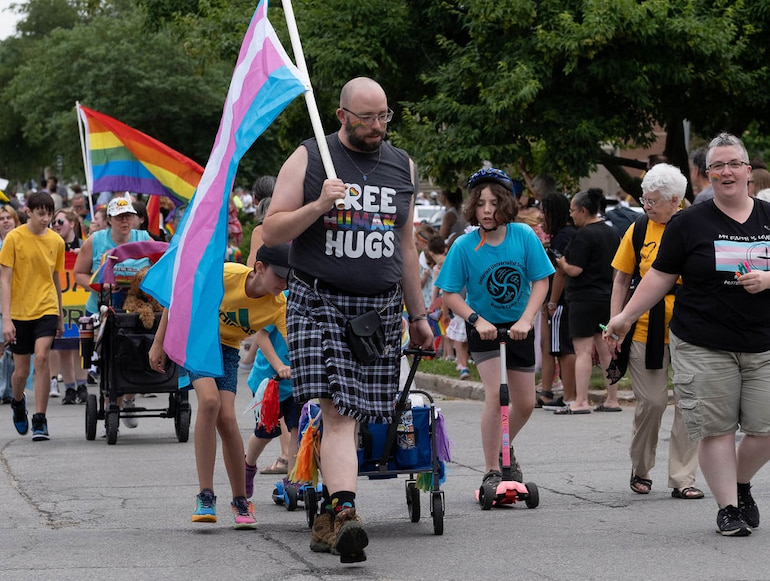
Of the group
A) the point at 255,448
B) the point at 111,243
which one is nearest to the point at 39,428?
the point at 111,243

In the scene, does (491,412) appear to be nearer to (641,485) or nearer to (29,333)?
(641,485)

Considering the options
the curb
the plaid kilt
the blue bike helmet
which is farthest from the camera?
the curb

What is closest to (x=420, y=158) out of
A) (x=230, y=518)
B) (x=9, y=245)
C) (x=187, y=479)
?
(x=9, y=245)

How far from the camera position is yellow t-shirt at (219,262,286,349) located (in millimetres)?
7410

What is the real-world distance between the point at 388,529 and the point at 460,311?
1.38m

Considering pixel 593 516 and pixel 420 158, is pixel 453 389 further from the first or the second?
pixel 593 516

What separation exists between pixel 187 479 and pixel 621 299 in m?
3.22

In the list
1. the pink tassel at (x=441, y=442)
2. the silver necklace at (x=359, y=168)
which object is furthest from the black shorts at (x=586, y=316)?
the silver necklace at (x=359, y=168)

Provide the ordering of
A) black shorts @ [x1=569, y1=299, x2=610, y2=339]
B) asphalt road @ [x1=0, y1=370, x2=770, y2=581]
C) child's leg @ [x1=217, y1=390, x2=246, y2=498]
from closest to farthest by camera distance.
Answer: asphalt road @ [x1=0, y1=370, x2=770, y2=581] → child's leg @ [x1=217, y1=390, x2=246, y2=498] → black shorts @ [x1=569, y1=299, x2=610, y2=339]

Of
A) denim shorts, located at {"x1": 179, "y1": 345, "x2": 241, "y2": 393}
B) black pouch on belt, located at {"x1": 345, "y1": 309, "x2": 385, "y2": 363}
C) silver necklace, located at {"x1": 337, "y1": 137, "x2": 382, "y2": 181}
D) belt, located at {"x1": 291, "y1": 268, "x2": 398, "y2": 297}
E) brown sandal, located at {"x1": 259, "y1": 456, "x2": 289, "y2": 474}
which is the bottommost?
brown sandal, located at {"x1": 259, "y1": 456, "x2": 289, "y2": 474}

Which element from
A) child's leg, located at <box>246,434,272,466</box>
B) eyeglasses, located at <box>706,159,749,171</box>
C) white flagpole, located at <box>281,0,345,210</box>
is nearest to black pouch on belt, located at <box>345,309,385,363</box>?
white flagpole, located at <box>281,0,345,210</box>

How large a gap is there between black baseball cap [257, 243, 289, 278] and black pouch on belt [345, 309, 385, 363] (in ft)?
2.02

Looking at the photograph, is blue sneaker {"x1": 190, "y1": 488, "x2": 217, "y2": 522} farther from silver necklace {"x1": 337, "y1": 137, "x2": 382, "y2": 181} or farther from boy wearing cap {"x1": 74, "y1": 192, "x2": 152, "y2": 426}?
boy wearing cap {"x1": 74, "y1": 192, "x2": 152, "y2": 426}

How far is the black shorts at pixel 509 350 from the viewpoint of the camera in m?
8.03
